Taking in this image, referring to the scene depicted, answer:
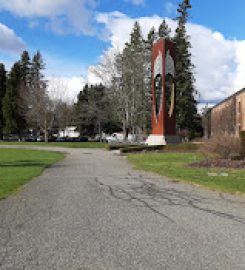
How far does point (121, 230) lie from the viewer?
5539mm

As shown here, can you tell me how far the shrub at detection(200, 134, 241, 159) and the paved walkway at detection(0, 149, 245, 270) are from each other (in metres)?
8.67

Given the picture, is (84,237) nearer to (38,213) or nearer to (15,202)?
(38,213)

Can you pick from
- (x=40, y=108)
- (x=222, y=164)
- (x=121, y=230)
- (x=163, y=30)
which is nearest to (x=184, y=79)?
(x=163, y=30)

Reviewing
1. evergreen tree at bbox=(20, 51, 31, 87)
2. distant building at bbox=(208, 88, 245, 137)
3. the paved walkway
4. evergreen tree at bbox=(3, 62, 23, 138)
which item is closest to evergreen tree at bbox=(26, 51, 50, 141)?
evergreen tree at bbox=(3, 62, 23, 138)

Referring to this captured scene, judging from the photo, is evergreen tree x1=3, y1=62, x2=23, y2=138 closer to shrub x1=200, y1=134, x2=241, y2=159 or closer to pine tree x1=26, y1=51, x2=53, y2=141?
pine tree x1=26, y1=51, x2=53, y2=141

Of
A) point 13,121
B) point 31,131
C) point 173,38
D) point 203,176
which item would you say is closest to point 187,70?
point 173,38

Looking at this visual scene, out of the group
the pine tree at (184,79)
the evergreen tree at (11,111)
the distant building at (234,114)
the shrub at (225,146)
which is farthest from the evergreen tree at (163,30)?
the shrub at (225,146)

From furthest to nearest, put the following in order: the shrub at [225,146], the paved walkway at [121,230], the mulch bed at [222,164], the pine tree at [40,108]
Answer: the pine tree at [40,108]
the shrub at [225,146]
the mulch bed at [222,164]
the paved walkway at [121,230]

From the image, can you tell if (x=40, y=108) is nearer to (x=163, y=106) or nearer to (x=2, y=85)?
(x=2, y=85)

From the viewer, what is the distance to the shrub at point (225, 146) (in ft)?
58.4

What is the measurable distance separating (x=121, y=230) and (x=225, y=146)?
13.4m

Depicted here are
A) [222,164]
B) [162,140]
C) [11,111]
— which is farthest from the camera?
[11,111]

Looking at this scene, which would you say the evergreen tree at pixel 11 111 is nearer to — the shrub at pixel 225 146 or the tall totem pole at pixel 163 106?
the tall totem pole at pixel 163 106

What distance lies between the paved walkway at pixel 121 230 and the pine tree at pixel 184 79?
48867mm
